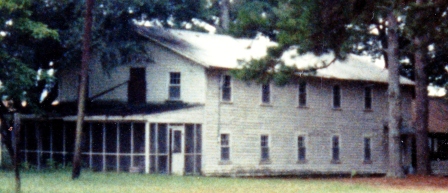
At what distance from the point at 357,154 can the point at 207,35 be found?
11.2 m

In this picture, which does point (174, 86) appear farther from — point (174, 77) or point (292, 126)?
point (292, 126)

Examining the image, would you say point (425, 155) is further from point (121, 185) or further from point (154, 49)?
point (121, 185)

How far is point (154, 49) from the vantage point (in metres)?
44.1

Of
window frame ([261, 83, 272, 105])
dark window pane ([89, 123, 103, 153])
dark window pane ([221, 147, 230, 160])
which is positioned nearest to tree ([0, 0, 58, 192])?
dark window pane ([89, 123, 103, 153])

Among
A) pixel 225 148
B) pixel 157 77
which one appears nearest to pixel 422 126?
pixel 225 148

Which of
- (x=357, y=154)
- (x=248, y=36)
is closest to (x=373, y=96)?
(x=357, y=154)

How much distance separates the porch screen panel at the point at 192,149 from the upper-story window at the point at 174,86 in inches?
77.7

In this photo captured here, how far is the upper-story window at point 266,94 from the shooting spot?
4562cm

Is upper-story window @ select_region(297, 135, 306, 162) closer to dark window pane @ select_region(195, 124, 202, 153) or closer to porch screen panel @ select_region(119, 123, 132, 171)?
dark window pane @ select_region(195, 124, 202, 153)

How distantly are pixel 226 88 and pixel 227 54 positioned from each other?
2.82 meters

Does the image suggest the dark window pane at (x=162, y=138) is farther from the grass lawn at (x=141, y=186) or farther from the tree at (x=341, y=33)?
the tree at (x=341, y=33)

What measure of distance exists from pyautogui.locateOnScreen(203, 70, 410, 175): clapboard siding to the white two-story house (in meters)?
0.06

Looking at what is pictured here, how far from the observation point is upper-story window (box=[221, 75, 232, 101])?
4328 cm

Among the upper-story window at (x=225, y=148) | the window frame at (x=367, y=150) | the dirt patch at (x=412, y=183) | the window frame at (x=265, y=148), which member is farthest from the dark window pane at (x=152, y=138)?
the window frame at (x=367, y=150)
